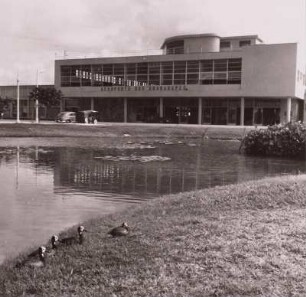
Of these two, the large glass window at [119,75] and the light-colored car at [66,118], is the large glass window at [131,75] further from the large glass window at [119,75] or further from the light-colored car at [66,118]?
the light-colored car at [66,118]

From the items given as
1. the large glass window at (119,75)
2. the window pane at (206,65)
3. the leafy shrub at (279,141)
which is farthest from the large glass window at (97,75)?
the leafy shrub at (279,141)

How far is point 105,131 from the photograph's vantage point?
128 ft

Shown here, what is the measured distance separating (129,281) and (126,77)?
55332 mm

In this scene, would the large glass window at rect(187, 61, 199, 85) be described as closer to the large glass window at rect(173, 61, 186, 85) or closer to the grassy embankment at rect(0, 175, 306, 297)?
the large glass window at rect(173, 61, 186, 85)

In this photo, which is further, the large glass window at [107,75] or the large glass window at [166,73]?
the large glass window at [107,75]

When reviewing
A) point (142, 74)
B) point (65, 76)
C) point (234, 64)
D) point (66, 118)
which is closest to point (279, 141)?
point (234, 64)

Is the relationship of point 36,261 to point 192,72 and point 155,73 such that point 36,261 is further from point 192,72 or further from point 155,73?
point 155,73

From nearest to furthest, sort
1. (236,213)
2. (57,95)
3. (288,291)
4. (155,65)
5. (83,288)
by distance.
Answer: (288,291)
(83,288)
(236,213)
(57,95)
(155,65)

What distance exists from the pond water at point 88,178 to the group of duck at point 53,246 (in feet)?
2.95

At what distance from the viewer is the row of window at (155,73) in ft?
176

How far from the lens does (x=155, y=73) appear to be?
57656 millimetres

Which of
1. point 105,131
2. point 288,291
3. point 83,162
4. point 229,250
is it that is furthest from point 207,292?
point 105,131

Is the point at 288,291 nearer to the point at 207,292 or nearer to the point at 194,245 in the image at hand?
the point at 207,292

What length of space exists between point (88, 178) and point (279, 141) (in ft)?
38.6
